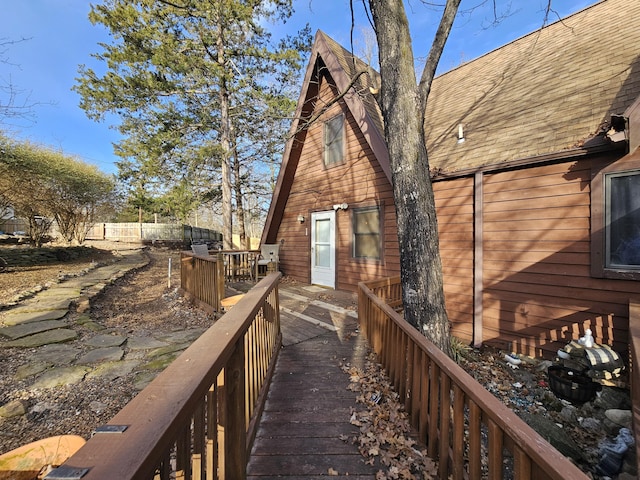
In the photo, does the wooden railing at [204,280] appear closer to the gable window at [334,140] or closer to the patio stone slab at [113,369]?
the patio stone slab at [113,369]

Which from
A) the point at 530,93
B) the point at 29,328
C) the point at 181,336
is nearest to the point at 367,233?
the point at 530,93

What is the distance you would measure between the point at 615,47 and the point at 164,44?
10431 mm

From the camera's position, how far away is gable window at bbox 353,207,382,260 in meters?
6.62

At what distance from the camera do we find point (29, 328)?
169 inches

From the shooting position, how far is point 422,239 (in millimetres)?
3205

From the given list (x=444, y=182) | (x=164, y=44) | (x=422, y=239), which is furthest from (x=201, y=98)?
(x=422, y=239)

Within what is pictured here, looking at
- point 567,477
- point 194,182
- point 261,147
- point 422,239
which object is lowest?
point 567,477

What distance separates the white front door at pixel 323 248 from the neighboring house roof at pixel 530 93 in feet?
8.47

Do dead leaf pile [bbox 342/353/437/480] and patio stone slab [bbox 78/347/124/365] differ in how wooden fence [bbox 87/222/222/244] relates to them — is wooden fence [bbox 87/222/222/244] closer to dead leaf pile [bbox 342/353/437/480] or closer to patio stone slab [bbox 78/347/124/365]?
patio stone slab [bbox 78/347/124/365]

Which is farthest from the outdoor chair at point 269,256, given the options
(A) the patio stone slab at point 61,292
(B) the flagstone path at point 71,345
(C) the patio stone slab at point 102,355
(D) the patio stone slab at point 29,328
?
(C) the patio stone slab at point 102,355

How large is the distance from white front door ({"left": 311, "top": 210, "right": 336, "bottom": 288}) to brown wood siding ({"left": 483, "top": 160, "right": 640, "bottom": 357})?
3780mm

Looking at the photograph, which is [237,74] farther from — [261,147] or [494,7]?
[494,7]

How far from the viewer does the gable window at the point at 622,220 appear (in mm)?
3492

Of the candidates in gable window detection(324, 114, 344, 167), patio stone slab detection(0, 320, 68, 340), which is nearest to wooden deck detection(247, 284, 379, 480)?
patio stone slab detection(0, 320, 68, 340)
